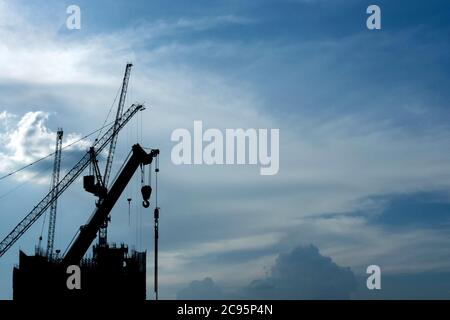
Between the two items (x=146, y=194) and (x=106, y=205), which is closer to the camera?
(x=146, y=194)

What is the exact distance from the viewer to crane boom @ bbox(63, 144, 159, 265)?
136m

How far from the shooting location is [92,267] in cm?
15388

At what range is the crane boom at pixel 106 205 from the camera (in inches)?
5364

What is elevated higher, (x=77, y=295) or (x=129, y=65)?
(x=129, y=65)

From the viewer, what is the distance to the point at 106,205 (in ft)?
461

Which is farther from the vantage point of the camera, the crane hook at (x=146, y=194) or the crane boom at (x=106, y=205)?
the crane boom at (x=106, y=205)

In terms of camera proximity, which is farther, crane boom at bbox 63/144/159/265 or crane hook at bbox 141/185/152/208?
crane boom at bbox 63/144/159/265
